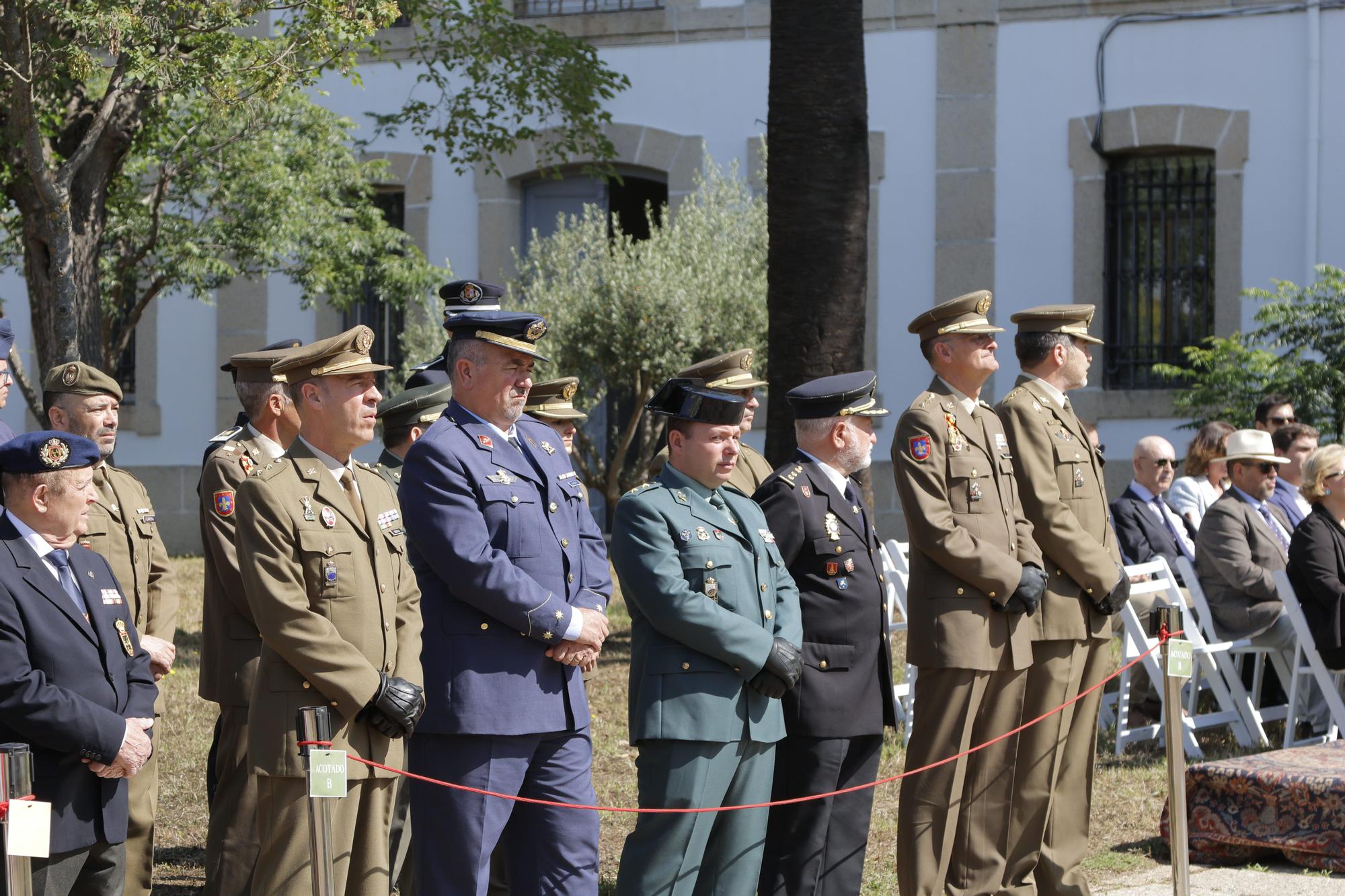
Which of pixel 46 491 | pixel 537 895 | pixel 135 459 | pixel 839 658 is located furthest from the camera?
pixel 135 459

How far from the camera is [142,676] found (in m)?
4.56

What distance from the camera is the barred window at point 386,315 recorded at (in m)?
18.3

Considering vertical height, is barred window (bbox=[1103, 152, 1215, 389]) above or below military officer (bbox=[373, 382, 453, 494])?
above

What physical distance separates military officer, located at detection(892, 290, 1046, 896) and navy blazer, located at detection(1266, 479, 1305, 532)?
4.35 metres

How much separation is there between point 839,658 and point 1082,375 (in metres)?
1.67

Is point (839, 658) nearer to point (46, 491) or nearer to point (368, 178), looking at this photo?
point (46, 491)

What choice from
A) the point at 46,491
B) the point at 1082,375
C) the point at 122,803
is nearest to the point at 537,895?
the point at 122,803

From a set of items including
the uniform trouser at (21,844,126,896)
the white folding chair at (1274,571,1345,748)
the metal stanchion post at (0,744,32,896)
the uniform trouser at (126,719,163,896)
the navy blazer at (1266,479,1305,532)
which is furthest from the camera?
the navy blazer at (1266,479,1305,532)

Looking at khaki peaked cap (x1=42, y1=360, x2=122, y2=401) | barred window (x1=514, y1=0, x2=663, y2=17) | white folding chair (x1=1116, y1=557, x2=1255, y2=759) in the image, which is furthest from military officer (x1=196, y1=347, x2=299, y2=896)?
barred window (x1=514, y1=0, x2=663, y2=17)

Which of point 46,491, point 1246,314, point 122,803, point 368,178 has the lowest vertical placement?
point 122,803

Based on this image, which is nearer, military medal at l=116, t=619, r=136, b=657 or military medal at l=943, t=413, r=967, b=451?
military medal at l=116, t=619, r=136, b=657

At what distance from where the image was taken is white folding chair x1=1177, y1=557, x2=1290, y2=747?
8805mm

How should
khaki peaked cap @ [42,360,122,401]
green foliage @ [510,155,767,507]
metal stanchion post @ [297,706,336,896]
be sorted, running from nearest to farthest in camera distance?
metal stanchion post @ [297,706,336,896], khaki peaked cap @ [42,360,122,401], green foliage @ [510,155,767,507]

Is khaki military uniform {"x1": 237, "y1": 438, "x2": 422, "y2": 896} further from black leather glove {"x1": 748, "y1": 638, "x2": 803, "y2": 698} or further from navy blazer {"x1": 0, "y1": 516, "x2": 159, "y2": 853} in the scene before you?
black leather glove {"x1": 748, "y1": 638, "x2": 803, "y2": 698}
